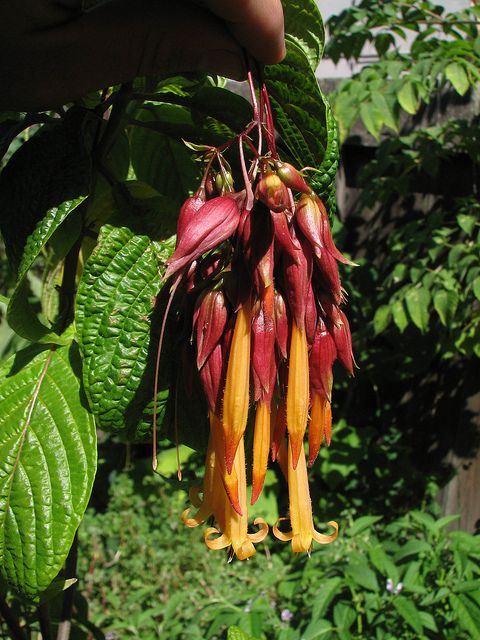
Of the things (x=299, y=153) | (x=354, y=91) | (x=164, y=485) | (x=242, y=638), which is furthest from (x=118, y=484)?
(x=299, y=153)

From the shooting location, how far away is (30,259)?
0.49 m

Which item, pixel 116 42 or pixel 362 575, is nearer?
pixel 116 42

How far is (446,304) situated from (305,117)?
147 centimetres

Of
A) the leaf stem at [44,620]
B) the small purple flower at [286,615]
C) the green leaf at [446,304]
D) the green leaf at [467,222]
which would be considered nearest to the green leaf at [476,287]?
the green leaf at [446,304]

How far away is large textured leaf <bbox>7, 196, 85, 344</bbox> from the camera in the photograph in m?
0.49

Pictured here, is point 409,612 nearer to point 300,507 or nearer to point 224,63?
point 300,507

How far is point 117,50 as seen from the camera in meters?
0.44

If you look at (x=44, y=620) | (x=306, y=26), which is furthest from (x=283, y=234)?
(x=44, y=620)

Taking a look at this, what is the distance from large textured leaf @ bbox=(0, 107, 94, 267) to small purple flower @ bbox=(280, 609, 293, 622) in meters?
1.41

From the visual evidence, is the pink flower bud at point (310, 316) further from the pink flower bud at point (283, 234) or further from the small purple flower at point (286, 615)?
the small purple flower at point (286, 615)

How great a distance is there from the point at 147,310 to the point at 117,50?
0.18 meters

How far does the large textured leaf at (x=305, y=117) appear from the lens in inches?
20.8

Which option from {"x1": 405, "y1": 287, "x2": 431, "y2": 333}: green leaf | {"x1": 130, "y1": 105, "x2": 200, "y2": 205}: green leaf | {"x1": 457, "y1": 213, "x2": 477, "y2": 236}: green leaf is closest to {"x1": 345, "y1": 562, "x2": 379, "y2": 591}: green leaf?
{"x1": 405, "y1": 287, "x2": 431, "y2": 333}: green leaf

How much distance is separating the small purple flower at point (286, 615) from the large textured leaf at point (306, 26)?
1.43m
